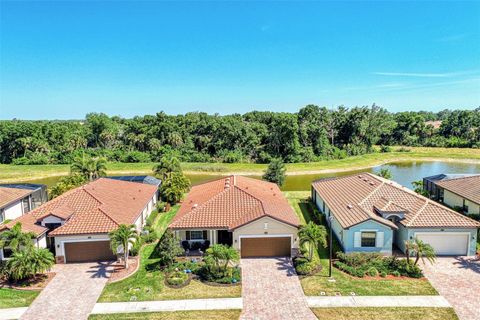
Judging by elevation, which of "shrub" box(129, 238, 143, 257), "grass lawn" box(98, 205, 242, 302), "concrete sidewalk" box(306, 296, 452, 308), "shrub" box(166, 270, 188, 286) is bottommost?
"concrete sidewalk" box(306, 296, 452, 308)

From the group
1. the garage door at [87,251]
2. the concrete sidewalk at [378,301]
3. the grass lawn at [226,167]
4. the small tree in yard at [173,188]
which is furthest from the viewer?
the grass lawn at [226,167]

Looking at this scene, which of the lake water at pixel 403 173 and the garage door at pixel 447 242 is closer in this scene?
the garage door at pixel 447 242

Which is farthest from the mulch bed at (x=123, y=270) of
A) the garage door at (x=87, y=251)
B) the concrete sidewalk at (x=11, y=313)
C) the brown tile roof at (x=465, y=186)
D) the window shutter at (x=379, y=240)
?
the brown tile roof at (x=465, y=186)

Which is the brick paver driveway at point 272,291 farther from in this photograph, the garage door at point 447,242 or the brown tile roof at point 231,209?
the garage door at point 447,242

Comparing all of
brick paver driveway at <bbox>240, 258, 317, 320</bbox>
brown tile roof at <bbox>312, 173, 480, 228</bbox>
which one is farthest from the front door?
brown tile roof at <bbox>312, 173, 480, 228</bbox>

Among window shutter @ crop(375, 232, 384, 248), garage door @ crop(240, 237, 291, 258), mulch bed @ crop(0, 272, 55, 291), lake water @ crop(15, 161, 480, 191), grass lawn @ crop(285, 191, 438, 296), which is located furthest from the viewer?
lake water @ crop(15, 161, 480, 191)

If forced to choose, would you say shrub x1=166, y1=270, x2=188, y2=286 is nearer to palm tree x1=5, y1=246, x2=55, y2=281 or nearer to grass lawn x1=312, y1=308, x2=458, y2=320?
palm tree x1=5, y1=246, x2=55, y2=281

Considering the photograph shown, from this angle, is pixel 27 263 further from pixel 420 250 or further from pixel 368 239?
pixel 420 250

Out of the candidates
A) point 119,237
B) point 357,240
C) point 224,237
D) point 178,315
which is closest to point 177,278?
point 178,315

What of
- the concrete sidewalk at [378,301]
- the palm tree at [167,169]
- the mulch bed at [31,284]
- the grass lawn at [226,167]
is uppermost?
the palm tree at [167,169]
